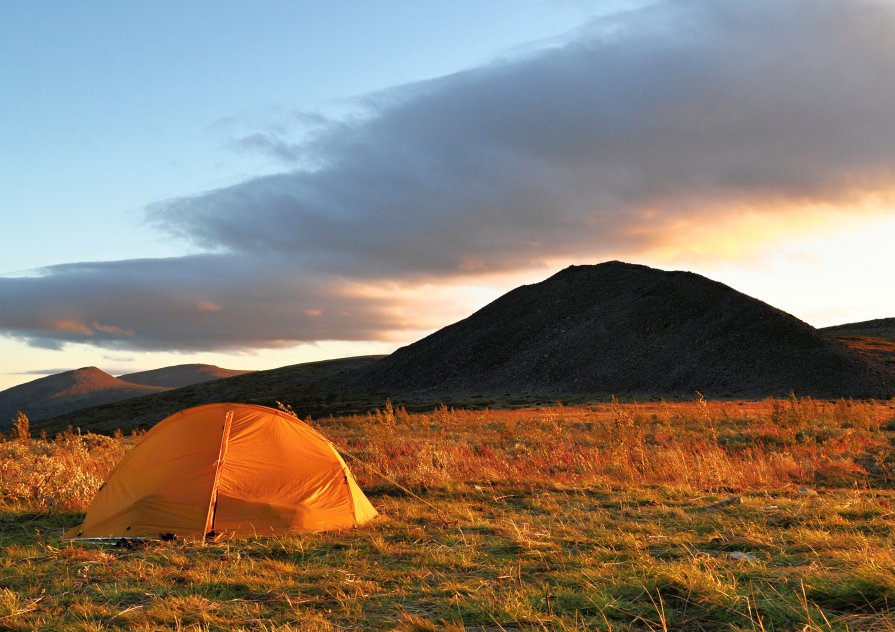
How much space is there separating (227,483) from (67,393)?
14738cm

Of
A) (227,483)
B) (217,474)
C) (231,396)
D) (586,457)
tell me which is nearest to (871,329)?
(231,396)

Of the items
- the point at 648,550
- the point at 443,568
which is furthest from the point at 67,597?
the point at 648,550

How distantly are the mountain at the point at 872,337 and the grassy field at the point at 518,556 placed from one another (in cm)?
6764

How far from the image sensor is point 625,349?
83750 millimetres

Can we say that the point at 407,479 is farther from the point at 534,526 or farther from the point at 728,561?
the point at 728,561

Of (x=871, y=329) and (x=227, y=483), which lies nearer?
(x=227, y=483)

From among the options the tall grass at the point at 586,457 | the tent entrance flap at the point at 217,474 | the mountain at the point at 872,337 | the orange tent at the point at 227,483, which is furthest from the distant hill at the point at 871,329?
the tent entrance flap at the point at 217,474

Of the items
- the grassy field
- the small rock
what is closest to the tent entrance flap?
the grassy field

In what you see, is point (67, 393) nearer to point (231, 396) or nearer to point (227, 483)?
point (231, 396)

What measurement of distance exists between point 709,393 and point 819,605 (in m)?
65.1

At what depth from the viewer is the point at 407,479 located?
46.6 ft

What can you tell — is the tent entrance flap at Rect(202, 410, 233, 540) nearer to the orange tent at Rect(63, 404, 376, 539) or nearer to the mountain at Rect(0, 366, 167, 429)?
the orange tent at Rect(63, 404, 376, 539)

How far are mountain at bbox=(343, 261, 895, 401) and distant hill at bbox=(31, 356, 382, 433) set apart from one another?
35.9 ft

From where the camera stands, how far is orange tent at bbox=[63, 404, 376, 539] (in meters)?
10.6
